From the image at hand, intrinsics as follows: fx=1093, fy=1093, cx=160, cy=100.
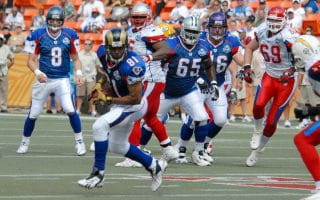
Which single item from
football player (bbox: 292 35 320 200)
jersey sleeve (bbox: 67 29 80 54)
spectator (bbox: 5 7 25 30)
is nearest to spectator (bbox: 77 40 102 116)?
spectator (bbox: 5 7 25 30)

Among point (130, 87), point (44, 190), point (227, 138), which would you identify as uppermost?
point (130, 87)

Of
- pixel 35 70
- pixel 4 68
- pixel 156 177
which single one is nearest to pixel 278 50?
pixel 35 70

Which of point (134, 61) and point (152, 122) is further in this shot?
point (152, 122)

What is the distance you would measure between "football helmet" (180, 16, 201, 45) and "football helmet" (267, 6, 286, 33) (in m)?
0.92

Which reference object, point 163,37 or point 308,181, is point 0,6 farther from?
point 308,181

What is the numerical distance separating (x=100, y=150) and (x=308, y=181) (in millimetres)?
2499

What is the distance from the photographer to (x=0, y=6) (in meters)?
27.2

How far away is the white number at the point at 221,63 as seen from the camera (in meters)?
13.9

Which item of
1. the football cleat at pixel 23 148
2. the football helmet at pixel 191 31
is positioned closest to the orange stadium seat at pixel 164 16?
the football cleat at pixel 23 148

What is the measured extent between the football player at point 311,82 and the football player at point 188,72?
3504 mm

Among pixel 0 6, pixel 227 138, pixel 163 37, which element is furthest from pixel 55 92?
pixel 0 6

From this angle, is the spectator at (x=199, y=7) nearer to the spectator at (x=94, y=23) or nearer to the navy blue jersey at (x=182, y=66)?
the spectator at (x=94, y=23)

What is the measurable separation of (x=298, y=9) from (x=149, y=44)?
10100mm

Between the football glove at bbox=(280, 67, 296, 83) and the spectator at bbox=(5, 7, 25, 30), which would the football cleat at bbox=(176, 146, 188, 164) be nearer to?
the football glove at bbox=(280, 67, 296, 83)
